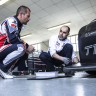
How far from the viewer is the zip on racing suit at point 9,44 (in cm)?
169

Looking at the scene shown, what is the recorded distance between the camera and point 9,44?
177 centimetres

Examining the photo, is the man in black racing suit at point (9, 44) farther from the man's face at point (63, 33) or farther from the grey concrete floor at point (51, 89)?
the grey concrete floor at point (51, 89)

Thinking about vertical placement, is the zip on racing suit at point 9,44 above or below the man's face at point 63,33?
below

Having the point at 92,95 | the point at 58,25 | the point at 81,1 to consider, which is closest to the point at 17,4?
the point at 81,1

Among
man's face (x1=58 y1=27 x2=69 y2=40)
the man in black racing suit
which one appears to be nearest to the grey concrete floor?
the man in black racing suit

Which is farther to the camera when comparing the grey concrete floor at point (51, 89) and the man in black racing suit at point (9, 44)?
the man in black racing suit at point (9, 44)

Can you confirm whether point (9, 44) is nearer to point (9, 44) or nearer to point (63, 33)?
point (9, 44)

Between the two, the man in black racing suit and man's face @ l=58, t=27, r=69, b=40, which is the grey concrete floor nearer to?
the man in black racing suit

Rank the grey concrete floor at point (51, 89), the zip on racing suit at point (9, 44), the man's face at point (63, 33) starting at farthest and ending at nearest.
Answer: the man's face at point (63, 33), the zip on racing suit at point (9, 44), the grey concrete floor at point (51, 89)

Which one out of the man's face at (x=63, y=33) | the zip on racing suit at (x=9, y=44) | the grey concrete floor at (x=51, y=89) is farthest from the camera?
the man's face at (x=63, y=33)

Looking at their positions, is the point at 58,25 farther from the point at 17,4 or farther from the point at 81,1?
the point at 17,4

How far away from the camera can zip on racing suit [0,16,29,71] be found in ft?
5.54

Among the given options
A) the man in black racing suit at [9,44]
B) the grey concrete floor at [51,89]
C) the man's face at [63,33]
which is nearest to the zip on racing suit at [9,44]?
the man in black racing suit at [9,44]

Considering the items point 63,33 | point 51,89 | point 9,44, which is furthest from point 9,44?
point 51,89
